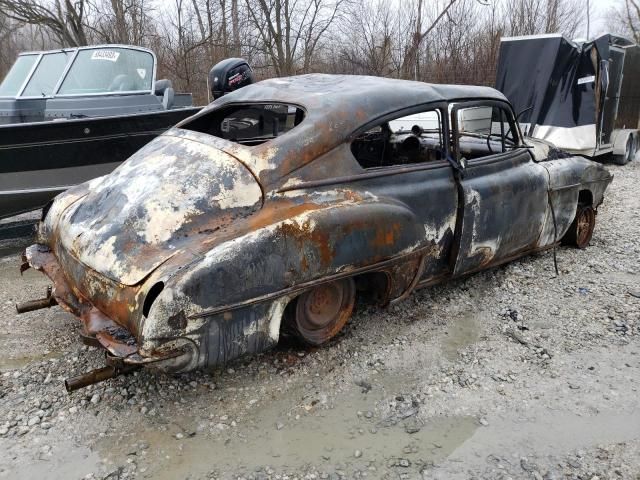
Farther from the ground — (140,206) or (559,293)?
(140,206)

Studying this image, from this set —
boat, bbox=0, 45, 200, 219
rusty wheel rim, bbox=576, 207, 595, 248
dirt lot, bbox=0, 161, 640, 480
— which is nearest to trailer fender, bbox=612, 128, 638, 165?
rusty wheel rim, bbox=576, 207, 595, 248

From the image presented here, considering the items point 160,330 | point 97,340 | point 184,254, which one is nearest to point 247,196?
point 184,254

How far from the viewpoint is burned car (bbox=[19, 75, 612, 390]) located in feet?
8.31

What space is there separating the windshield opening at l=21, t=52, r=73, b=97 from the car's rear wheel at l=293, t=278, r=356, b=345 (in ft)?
17.7

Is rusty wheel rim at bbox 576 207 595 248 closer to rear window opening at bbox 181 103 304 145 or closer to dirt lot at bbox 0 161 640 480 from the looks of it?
dirt lot at bbox 0 161 640 480

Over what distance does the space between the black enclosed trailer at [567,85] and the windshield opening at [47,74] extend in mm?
7085

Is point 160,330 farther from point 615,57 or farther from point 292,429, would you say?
point 615,57

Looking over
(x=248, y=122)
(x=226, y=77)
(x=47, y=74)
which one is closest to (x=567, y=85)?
(x=226, y=77)

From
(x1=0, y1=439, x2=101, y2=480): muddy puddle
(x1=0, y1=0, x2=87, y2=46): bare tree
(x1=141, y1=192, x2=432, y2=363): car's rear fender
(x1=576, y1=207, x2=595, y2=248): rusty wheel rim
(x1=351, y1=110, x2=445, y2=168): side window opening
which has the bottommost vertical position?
(x1=0, y1=439, x2=101, y2=480): muddy puddle

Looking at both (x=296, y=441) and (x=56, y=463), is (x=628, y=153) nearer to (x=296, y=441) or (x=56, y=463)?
(x=296, y=441)

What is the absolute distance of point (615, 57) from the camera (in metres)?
9.57

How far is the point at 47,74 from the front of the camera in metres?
6.90

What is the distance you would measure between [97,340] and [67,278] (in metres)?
0.75

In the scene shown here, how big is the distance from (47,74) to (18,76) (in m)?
0.55
